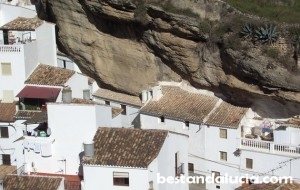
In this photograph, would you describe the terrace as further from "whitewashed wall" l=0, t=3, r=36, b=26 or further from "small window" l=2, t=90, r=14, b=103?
"whitewashed wall" l=0, t=3, r=36, b=26

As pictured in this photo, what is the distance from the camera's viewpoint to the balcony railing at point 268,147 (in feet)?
115

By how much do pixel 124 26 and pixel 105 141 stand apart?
30.8 ft

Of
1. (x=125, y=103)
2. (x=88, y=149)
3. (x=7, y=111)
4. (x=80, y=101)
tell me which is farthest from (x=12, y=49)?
(x=88, y=149)

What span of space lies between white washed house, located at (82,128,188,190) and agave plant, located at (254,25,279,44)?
21.6 feet

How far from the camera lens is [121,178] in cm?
3141

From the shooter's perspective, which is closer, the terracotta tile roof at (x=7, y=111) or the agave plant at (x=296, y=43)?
the agave plant at (x=296, y=43)

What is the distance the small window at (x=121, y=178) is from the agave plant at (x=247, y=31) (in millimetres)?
9744

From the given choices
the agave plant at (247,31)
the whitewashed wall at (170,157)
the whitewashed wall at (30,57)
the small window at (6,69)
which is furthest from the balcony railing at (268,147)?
the small window at (6,69)

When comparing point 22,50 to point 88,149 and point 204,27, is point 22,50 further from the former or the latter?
point 204,27

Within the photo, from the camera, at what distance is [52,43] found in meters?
41.8

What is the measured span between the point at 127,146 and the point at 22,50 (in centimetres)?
967

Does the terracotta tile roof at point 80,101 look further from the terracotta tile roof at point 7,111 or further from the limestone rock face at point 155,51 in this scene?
the limestone rock face at point 155,51

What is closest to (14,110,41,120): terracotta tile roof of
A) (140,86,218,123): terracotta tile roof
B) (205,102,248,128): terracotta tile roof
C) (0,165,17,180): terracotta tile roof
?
(0,165,17,180): terracotta tile roof

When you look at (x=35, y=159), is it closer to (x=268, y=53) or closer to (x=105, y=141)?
(x=105, y=141)
